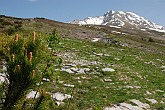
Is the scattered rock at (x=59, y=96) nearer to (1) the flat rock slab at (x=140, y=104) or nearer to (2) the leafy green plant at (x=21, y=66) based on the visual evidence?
(1) the flat rock slab at (x=140, y=104)

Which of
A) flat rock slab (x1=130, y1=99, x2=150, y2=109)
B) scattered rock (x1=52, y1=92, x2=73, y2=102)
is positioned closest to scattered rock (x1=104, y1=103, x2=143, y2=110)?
flat rock slab (x1=130, y1=99, x2=150, y2=109)

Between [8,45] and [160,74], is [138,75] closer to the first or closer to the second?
[160,74]

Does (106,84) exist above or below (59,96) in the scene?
below

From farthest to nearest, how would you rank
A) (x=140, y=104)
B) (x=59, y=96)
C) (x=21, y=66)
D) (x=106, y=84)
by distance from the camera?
(x=106, y=84) < (x=140, y=104) < (x=59, y=96) < (x=21, y=66)

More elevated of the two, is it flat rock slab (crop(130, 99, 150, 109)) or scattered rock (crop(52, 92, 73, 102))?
scattered rock (crop(52, 92, 73, 102))

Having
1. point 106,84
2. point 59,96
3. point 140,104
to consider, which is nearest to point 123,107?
point 140,104

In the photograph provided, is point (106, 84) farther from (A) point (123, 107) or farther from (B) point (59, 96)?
(B) point (59, 96)

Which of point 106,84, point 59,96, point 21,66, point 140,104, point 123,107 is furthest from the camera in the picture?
point 106,84

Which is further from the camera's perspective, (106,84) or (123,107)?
(106,84)

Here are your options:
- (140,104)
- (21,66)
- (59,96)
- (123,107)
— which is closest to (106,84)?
(140,104)

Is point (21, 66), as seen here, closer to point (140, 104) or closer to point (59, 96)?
point (59, 96)

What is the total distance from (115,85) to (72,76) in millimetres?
2996

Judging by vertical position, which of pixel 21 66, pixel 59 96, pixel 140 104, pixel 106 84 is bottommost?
pixel 140 104

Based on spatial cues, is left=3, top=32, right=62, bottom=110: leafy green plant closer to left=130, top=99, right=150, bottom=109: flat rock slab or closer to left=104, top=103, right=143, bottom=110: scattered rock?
left=104, top=103, right=143, bottom=110: scattered rock
